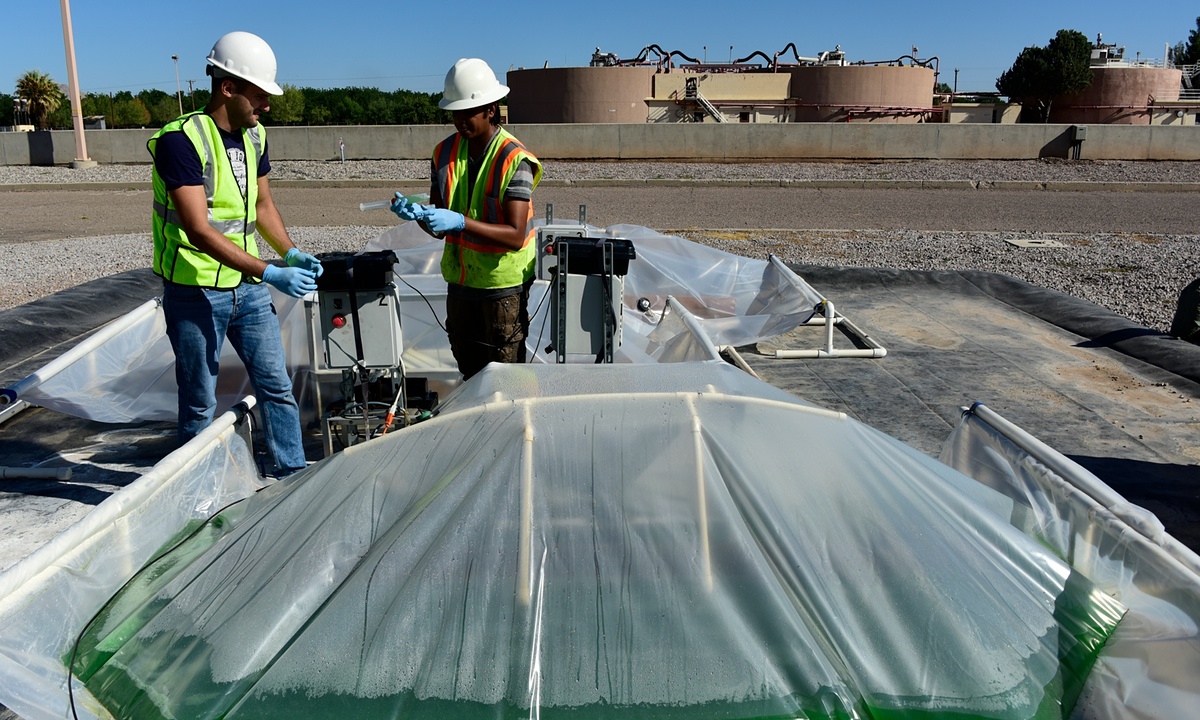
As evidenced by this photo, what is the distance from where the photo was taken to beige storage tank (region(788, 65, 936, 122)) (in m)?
35.1

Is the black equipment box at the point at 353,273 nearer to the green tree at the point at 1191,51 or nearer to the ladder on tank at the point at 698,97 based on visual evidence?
the ladder on tank at the point at 698,97

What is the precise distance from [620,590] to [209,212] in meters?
2.42

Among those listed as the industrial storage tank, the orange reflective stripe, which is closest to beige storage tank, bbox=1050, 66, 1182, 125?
the industrial storage tank

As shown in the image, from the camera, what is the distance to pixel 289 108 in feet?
214

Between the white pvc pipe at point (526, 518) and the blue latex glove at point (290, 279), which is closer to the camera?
the white pvc pipe at point (526, 518)

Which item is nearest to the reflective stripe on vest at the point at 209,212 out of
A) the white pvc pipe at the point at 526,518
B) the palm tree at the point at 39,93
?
the white pvc pipe at the point at 526,518

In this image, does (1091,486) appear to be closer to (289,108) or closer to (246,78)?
(246,78)

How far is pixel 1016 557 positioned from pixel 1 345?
6.50 m

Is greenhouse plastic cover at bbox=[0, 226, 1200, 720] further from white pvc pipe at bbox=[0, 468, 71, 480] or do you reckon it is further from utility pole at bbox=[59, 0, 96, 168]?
utility pole at bbox=[59, 0, 96, 168]

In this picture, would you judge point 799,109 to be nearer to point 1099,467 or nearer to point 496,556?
point 1099,467

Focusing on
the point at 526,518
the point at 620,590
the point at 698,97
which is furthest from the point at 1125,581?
the point at 698,97

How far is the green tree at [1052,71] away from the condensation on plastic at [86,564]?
4139 cm

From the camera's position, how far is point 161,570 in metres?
2.54

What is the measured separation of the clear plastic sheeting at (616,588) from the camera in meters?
2.08
